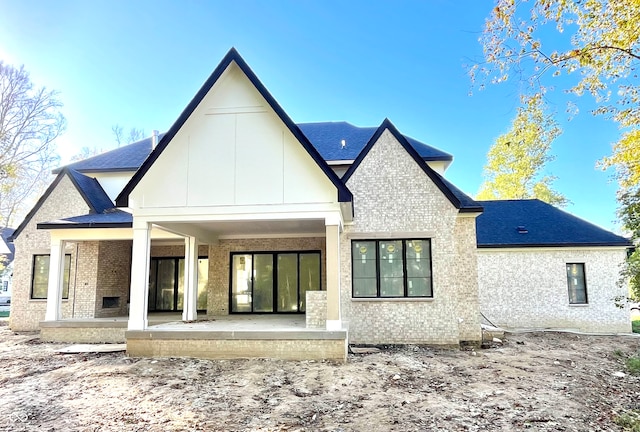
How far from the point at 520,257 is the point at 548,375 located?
8.16 meters

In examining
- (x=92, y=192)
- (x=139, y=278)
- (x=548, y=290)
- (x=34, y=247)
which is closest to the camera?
(x=139, y=278)

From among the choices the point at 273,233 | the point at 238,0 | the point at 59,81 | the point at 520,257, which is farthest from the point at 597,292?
the point at 59,81

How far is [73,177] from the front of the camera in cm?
1395

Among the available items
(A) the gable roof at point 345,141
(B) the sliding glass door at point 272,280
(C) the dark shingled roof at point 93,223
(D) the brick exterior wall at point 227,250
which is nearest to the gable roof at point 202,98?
(C) the dark shingled roof at point 93,223

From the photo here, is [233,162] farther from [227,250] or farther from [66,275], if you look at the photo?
[66,275]

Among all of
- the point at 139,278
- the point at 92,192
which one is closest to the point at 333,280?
the point at 139,278

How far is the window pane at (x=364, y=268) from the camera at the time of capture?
11070 millimetres

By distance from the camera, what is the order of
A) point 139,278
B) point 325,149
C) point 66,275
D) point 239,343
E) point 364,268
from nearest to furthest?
point 239,343 → point 139,278 → point 364,268 → point 66,275 → point 325,149

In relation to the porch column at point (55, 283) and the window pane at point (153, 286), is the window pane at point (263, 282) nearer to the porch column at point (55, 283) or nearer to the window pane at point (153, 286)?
the window pane at point (153, 286)

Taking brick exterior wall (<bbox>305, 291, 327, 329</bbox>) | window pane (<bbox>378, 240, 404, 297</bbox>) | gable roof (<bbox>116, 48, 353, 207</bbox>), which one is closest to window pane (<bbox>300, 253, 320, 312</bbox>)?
window pane (<bbox>378, 240, 404, 297</bbox>)

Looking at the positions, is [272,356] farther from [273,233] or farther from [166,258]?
[166,258]

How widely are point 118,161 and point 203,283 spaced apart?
241 inches

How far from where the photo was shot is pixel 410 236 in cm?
1109

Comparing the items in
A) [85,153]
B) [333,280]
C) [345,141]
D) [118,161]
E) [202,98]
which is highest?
[85,153]
